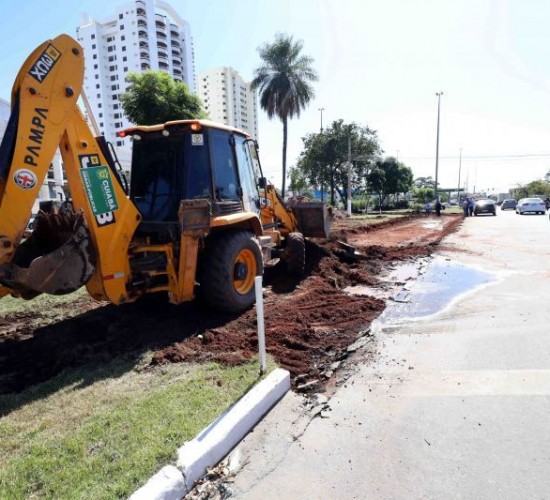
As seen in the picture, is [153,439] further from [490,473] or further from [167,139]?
[167,139]

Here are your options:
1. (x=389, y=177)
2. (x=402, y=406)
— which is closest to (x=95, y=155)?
(x=402, y=406)

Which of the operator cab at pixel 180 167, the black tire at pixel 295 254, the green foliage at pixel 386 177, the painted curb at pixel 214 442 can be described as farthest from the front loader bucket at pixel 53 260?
the green foliage at pixel 386 177

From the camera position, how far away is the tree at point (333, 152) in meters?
47.2

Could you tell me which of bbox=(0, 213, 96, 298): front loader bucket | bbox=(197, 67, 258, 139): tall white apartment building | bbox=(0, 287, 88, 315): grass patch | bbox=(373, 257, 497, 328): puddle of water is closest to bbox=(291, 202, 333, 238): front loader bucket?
bbox=(373, 257, 497, 328): puddle of water

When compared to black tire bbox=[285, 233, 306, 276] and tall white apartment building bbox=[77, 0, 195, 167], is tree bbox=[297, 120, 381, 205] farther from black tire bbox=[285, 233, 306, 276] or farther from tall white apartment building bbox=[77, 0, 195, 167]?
tall white apartment building bbox=[77, 0, 195, 167]

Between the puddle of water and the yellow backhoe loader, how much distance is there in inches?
91.0

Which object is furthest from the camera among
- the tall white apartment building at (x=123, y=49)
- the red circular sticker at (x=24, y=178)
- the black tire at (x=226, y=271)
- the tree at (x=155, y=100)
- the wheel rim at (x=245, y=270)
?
the tall white apartment building at (x=123, y=49)

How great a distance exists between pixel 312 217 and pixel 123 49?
123 meters

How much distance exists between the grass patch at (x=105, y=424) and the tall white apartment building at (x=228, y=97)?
139 metres

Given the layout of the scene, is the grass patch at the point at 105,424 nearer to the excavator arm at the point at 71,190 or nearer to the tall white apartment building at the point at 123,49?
the excavator arm at the point at 71,190

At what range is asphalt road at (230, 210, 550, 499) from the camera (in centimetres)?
279

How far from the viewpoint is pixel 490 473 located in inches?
112

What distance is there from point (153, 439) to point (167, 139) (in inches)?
167

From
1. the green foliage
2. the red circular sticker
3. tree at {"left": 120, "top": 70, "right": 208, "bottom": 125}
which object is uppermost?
tree at {"left": 120, "top": 70, "right": 208, "bottom": 125}
